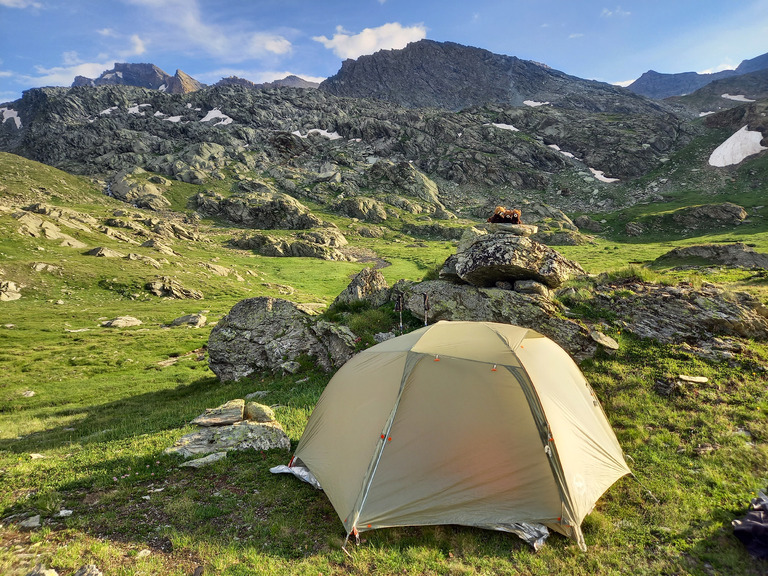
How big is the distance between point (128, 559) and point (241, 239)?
280ft

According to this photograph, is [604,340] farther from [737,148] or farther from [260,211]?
[737,148]

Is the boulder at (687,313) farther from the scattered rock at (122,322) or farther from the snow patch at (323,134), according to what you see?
the snow patch at (323,134)

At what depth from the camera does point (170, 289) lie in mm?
45594

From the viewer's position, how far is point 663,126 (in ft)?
428

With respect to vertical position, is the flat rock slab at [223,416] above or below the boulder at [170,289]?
above

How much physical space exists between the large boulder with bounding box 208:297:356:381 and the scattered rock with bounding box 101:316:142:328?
23.5 m

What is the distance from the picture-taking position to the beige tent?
21.9 ft

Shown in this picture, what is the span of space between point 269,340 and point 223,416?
674 cm

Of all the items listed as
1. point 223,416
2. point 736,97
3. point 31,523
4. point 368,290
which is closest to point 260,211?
point 368,290

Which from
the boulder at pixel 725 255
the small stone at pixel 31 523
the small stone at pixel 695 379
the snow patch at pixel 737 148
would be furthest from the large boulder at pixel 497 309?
the snow patch at pixel 737 148

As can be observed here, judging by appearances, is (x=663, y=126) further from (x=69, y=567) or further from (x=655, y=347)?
(x=69, y=567)

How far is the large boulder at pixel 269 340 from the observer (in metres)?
16.2

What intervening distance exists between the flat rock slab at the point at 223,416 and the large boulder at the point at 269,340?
487cm

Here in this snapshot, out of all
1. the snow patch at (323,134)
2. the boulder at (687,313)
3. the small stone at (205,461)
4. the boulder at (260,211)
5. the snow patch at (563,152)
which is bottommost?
the small stone at (205,461)
